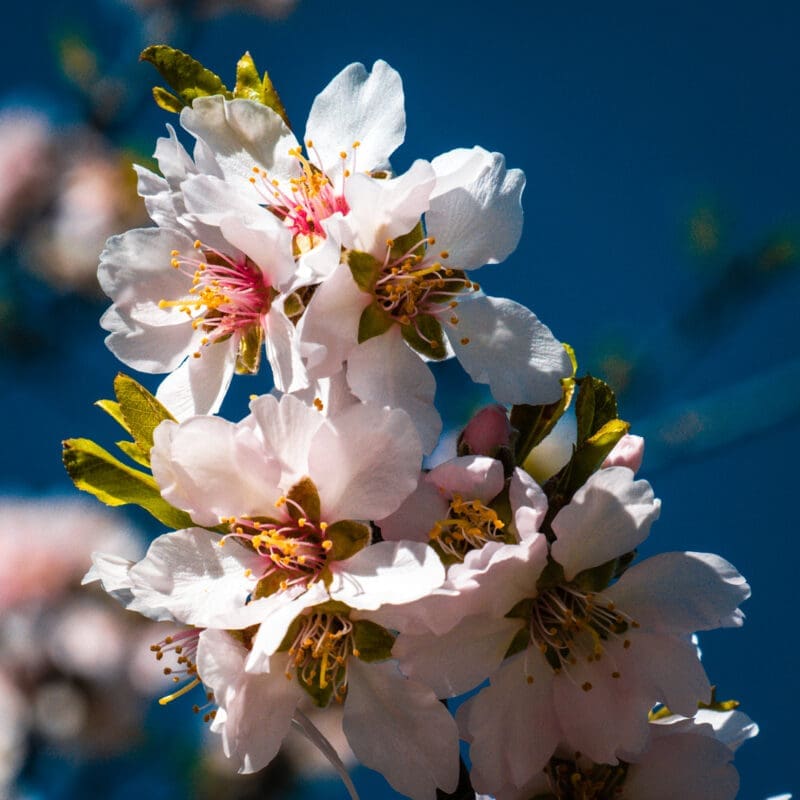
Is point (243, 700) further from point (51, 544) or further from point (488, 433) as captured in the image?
point (51, 544)

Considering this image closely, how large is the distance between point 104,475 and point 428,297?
0.27m

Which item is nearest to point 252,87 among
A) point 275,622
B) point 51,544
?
point 275,622

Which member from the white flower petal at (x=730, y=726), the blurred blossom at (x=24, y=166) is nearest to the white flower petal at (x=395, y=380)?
the white flower petal at (x=730, y=726)

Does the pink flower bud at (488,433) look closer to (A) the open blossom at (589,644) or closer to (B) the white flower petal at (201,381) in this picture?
(A) the open blossom at (589,644)

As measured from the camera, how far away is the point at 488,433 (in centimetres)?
73

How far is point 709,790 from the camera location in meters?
0.77

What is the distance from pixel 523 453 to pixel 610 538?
0.11 meters

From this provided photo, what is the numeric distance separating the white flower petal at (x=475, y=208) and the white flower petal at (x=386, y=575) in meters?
0.22

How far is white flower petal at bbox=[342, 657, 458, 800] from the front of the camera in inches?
26.4

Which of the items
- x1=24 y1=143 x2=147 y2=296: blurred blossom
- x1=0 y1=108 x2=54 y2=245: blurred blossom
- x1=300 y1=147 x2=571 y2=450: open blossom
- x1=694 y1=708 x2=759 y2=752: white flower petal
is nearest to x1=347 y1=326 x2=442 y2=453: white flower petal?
x1=300 y1=147 x2=571 y2=450: open blossom

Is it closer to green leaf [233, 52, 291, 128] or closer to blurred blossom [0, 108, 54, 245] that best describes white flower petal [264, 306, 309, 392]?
green leaf [233, 52, 291, 128]

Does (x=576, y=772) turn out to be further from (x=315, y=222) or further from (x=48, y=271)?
(x=48, y=271)

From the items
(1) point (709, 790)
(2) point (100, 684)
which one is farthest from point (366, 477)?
(2) point (100, 684)

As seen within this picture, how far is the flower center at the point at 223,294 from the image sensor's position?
0.75 meters
